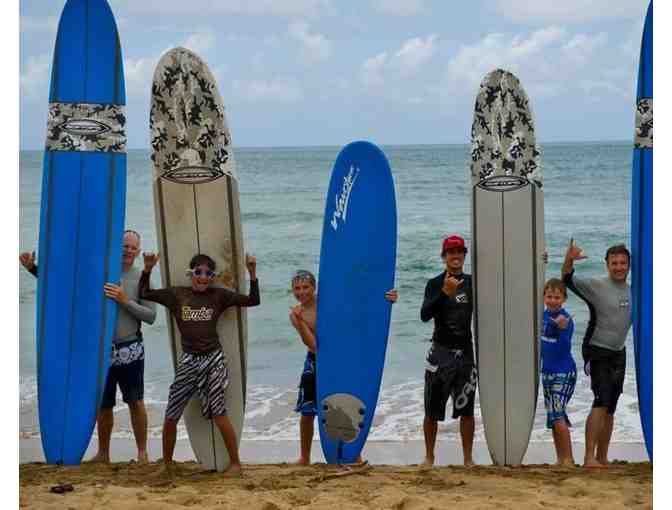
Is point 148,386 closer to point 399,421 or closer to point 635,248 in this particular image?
point 399,421

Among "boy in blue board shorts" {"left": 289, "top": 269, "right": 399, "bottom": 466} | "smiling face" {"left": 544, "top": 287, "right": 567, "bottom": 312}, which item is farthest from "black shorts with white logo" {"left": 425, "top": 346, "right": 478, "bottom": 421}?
"smiling face" {"left": 544, "top": 287, "right": 567, "bottom": 312}

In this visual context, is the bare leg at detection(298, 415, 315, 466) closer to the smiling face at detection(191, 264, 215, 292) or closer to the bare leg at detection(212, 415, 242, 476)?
the bare leg at detection(212, 415, 242, 476)

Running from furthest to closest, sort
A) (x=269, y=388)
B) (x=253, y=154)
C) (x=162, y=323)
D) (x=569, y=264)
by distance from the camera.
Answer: (x=253, y=154) < (x=162, y=323) < (x=269, y=388) < (x=569, y=264)

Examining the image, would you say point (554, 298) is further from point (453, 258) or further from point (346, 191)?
point (346, 191)

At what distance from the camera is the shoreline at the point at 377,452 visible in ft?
20.0

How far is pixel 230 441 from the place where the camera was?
534 centimetres

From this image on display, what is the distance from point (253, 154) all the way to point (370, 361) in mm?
25538

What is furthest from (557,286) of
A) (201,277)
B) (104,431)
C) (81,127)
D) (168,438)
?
(81,127)

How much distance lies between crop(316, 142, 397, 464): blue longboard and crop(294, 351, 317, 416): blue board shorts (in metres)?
0.04

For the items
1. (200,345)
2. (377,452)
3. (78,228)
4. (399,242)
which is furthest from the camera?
(399,242)

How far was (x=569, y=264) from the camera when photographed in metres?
5.33

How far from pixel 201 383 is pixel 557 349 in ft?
6.20

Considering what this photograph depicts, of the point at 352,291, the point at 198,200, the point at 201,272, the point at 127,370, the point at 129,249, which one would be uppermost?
the point at 198,200

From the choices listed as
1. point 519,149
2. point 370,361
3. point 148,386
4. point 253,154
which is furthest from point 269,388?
point 253,154
